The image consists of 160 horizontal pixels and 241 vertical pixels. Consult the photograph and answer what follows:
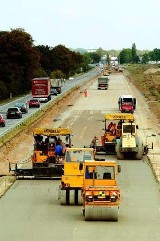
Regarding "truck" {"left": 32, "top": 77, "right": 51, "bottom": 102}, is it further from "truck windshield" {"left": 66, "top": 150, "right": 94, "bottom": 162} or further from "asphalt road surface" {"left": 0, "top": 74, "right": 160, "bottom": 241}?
"truck windshield" {"left": 66, "top": 150, "right": 94, "bottom": 162}

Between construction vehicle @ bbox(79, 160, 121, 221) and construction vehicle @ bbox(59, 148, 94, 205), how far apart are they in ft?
7.18

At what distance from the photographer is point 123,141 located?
39906 millimetres

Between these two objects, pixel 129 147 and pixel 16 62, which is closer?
pixel 129 147

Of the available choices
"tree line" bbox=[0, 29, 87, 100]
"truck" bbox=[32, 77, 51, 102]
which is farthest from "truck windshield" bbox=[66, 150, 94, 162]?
"tree line" bbox=[0, 29, 87, 100]

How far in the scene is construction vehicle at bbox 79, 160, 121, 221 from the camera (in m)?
22.0

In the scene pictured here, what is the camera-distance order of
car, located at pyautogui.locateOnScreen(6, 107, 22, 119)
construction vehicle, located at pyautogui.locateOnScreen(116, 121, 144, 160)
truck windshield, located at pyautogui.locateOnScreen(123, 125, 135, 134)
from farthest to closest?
car, located at pyautogui.locateOnScreen(6, 107, 22, 119), truck windshield, located at pyautogui.locateOnScreen(123, 125, 135, 134), construction vehicle, located at pyautogui.locateOnScreen(116, 121, 144, 160)

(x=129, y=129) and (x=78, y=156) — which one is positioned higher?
(x=78, y=156)

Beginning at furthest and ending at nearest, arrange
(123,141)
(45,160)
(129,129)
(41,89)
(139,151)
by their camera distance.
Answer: (41,89) < (129,129) < (123,141) < (139,151) < (45,160)

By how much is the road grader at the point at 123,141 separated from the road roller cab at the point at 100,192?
16.6 metres

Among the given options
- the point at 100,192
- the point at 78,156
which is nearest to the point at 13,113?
the point at 78,156

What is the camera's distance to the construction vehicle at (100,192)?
72.2 feet

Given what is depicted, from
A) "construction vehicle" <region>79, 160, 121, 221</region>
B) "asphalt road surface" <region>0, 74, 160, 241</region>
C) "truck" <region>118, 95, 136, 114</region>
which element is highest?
"construction vehicle" <region>79, 160, 121, 221</region>

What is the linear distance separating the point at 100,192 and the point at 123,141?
59.0 ft

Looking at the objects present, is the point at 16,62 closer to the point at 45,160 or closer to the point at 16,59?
the point at 16,59
